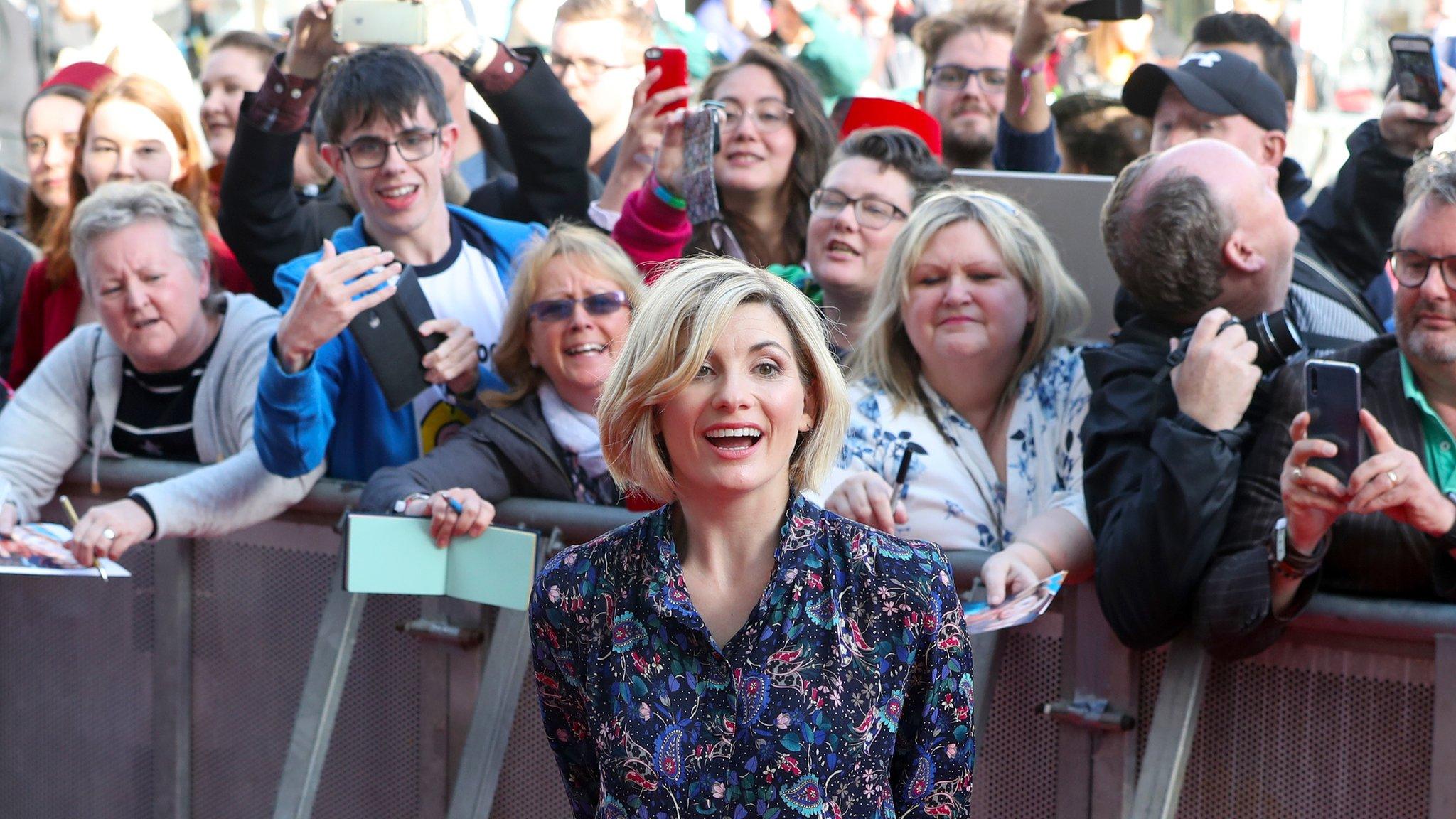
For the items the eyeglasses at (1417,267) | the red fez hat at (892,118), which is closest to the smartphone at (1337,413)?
the eyeglasses at (1417,267)

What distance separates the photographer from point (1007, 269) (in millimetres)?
3691

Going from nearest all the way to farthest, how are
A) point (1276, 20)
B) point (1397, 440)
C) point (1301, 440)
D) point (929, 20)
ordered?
point (1301, 440)
point (1397, 440)
point (929, 20)
point (1276, 20)

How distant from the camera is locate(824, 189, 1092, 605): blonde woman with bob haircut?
138 inches

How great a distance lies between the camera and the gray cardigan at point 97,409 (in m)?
4.44

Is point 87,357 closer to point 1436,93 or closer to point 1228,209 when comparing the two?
point 1228,209

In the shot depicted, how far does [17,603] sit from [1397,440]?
3801mm

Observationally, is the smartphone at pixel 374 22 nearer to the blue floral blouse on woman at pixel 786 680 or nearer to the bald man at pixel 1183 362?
the bald man at pixel 1183 362

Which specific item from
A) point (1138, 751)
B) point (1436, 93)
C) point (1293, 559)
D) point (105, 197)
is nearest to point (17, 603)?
point (105, 197)

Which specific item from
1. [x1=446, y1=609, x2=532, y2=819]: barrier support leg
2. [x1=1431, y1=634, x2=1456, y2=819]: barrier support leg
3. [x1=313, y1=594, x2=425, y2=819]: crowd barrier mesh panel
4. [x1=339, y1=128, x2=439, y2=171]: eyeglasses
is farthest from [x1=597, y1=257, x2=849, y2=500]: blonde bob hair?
[x1=339, y1=128, x2=439, y2=171]: eyeglasses

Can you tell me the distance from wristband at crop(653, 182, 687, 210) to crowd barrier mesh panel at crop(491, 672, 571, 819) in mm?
1413

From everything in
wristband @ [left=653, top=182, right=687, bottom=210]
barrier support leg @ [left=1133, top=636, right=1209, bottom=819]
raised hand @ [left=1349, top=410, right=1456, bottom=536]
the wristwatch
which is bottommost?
barrier support leg @ [left=1133, top=636, right=1209, bottom=819]

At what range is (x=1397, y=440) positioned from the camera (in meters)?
2.99

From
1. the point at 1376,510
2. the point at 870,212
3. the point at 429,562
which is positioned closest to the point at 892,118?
the point at 870,212

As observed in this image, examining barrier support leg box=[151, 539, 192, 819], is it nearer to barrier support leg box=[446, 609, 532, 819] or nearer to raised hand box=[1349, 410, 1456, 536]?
barrier support leg box=[446, 609, 532, 819]
